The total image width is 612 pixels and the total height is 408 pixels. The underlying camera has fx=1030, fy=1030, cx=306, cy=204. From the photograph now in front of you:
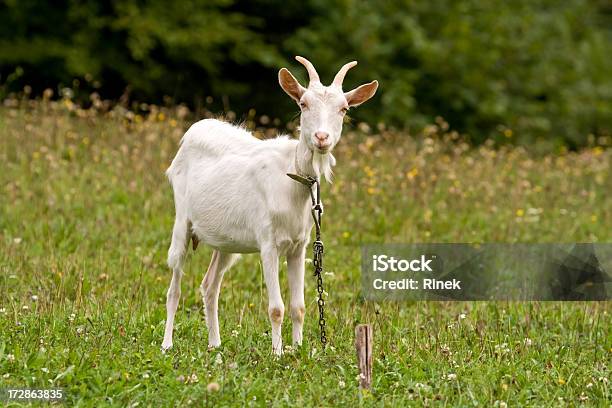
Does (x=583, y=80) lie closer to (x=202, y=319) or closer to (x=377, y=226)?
(x=377, y=226)

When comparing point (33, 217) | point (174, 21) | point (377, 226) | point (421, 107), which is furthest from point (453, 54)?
point (33, 217)

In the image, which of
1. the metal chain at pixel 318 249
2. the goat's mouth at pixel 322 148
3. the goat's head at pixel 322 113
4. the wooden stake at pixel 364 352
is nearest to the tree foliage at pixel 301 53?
the metal chain at pixel 318 249

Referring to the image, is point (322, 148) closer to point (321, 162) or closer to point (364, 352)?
point (321, 162)

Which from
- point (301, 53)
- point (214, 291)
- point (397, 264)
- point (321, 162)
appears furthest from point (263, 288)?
point (301, 53)

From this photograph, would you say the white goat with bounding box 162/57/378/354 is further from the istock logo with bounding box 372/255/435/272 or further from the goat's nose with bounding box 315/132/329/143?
the istock logo with bounding box 372/255/435/272

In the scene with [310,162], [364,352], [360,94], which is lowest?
[364,352]

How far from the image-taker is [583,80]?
899 inches

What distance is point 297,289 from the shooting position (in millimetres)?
A: 6625

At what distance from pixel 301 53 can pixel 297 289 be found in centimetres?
1169

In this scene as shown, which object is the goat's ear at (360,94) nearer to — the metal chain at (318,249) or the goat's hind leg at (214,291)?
the metal chain at (318,249)

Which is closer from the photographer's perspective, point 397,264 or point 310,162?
point 310,162

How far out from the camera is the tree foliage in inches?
668

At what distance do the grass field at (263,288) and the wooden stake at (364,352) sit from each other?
9 cm

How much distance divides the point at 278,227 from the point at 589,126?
17932 mm
